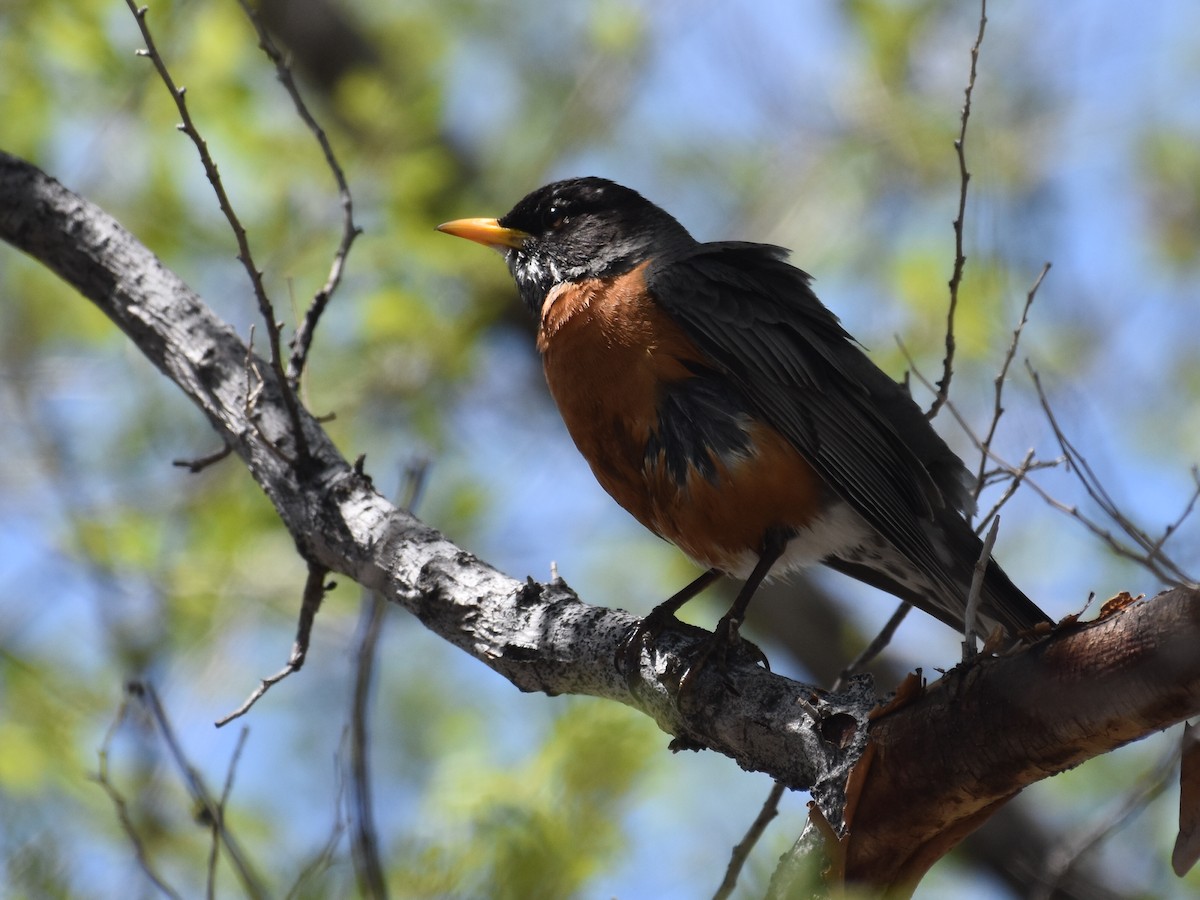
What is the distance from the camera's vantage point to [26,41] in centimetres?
634

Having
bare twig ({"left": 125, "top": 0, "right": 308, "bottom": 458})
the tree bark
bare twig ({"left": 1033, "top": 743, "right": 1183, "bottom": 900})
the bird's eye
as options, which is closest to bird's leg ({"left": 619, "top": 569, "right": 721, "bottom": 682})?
the tree bark

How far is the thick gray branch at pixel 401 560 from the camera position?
3072 millimetres

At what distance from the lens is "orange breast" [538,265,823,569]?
4.21m

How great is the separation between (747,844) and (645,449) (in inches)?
56.0

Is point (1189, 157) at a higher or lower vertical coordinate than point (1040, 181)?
higher

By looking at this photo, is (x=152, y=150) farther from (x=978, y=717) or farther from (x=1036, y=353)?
(x=978, y=717)

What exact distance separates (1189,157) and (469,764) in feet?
25.6

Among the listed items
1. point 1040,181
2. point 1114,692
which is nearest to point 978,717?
point 1114,692

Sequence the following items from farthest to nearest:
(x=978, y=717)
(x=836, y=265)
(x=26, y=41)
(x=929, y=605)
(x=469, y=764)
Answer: (x=836, y=265) < (x=26, y=41) < (x=469, y=764) < (x=929, y=605) < (x=978, y=717)

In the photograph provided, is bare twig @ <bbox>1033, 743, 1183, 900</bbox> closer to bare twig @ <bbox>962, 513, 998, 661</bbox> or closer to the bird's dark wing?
the bird's dark wing

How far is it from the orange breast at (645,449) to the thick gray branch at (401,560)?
2.05 ft

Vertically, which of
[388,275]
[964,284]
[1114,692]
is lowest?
[1114,692]

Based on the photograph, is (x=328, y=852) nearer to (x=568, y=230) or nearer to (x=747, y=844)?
(x=747, y=844)

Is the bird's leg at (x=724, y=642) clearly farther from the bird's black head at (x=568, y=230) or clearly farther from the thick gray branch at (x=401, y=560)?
the bird's black head at (x=568, y=230)
